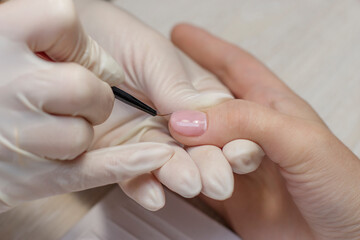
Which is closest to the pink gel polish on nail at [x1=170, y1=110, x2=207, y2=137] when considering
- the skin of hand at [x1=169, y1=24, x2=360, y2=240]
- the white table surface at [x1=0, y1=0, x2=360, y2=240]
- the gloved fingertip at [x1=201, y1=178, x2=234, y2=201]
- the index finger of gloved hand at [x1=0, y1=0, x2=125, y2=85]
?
the skin of hand at [x1=169, y1=24, x2=360, y2=240]

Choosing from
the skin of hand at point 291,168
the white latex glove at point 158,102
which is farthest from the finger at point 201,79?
the skin of hand at point 291,168

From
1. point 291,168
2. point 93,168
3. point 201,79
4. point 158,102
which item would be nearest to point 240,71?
point 201,79

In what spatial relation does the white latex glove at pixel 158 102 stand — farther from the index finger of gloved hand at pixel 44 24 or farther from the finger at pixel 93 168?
the index finger of gloved hand at pixel 44 24

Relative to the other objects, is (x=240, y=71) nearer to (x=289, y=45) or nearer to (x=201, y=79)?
(x=201, y=79)

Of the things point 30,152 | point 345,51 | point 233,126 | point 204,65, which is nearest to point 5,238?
point 30,152

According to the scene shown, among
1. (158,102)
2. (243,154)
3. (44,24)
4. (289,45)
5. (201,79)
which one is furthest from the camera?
(289,45)

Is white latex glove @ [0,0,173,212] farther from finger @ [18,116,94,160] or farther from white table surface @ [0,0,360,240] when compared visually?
white table surface @ [0,0,360,240]
